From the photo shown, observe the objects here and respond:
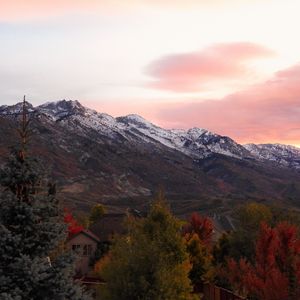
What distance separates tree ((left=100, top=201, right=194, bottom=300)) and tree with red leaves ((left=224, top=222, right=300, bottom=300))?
1159cm

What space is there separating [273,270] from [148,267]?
682 inches

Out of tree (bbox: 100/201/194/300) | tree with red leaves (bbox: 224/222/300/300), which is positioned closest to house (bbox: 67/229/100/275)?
tree with red leaves (bbox: 224/222/300/300)

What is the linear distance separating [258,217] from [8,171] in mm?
50154

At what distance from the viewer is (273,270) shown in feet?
123

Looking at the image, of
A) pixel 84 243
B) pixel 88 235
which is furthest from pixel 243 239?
pixel 84 243

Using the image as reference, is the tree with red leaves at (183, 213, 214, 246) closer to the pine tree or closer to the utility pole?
the pine tree

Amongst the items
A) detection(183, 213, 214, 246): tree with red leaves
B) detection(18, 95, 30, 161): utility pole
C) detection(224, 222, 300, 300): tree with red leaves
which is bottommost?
detection(224, 222, 300, 300): tree with red leaves

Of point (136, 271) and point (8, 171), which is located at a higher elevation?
point (8, 171)

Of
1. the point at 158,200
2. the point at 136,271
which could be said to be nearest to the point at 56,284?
the point at 136,271

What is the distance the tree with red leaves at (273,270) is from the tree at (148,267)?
11590 mm

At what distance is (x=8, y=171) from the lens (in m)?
13.6

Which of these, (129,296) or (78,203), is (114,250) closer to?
(129,296)

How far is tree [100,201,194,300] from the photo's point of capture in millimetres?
22891

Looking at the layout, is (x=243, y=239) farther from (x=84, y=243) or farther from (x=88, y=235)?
(x=84, y=243)
